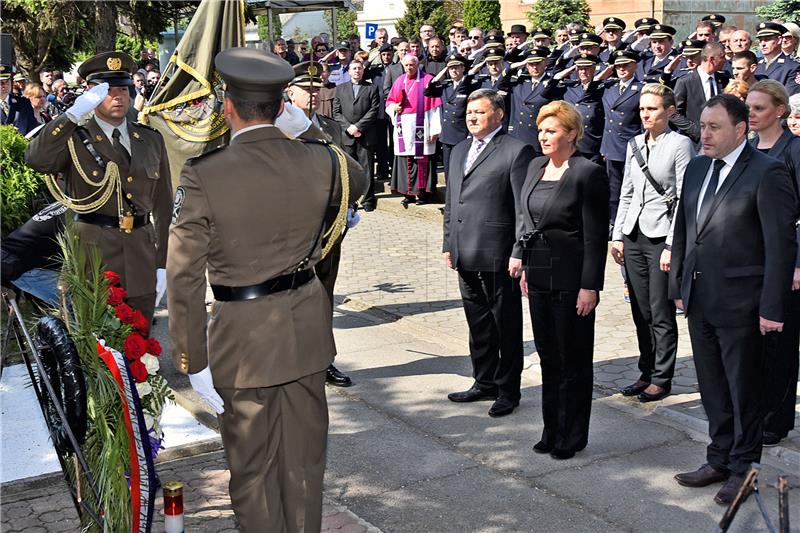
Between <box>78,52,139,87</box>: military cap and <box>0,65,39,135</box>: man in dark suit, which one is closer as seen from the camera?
<box>78,52,139,87</box>: military cap

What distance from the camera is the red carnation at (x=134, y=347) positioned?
4.06 m

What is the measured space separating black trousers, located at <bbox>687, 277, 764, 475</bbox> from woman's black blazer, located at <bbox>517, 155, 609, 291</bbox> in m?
0.66

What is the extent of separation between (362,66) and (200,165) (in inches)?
460

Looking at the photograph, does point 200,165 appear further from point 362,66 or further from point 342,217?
point 362,66

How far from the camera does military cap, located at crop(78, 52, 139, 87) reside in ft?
18.7

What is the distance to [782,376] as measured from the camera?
576 centimetres

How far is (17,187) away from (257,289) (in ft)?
14.2

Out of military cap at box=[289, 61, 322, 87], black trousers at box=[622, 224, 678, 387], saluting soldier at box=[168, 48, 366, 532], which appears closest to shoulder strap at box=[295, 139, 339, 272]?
saluting soldier at box=[168, 48, 366, 532]

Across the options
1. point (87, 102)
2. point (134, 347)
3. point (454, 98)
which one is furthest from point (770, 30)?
point (134, 347)

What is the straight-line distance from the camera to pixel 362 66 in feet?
49.5

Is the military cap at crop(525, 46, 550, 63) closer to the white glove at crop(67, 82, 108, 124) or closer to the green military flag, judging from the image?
the green military flag

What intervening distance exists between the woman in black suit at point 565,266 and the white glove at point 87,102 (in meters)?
2.43

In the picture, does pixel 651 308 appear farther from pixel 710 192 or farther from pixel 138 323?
pixel 138 323

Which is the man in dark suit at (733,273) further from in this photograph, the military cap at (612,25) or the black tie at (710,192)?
the military cap at (612,25)
